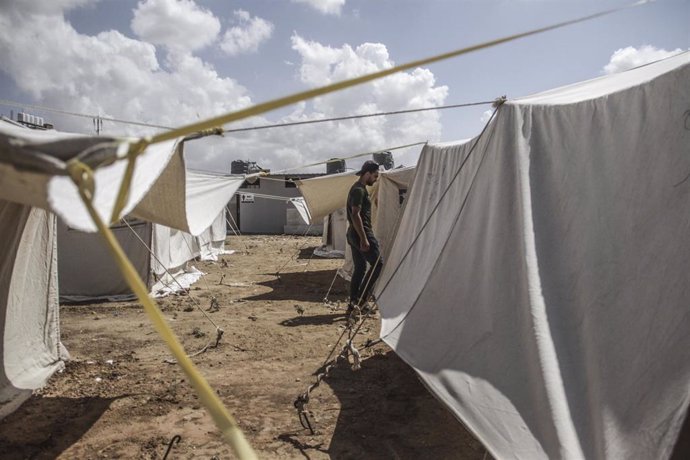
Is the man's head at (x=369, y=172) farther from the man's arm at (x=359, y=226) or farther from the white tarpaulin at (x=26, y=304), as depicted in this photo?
the white tarpaulin at (x=26, y=304)

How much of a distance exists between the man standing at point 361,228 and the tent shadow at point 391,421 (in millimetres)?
1584

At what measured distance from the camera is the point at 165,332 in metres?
1.18

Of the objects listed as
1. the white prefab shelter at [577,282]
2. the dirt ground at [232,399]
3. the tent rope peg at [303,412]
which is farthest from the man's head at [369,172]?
the tent rope peg at [303,412]

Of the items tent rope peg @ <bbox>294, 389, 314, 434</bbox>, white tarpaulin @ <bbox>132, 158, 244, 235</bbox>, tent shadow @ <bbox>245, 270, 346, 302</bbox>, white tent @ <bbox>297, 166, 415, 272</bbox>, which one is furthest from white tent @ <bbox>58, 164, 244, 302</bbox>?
white tent @ <bbox>297, 166, 415, 272</bbox>

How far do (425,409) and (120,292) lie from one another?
6.24 metres

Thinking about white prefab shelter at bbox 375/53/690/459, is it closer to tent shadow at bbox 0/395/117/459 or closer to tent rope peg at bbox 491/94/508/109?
tent rope peg at bbox 491/94/508/109

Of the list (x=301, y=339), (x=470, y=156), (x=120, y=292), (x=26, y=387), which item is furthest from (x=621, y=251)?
(x=120, y=292)

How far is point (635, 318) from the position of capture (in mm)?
1799

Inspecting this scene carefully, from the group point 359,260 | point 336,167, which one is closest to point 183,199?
point 359,260

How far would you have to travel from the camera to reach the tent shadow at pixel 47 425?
9.11ft

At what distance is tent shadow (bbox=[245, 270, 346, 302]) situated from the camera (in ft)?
25.1

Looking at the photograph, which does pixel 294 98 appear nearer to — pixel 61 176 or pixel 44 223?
pixel 61 176

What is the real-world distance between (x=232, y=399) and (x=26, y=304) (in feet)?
6.79

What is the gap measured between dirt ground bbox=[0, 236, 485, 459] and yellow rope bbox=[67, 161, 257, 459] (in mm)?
1847
